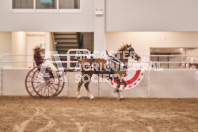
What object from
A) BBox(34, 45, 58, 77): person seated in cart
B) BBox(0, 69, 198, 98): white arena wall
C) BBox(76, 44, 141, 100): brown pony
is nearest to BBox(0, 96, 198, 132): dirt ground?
BBox(34, 45, 58, 77): person seated in cart

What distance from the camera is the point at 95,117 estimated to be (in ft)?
24.3

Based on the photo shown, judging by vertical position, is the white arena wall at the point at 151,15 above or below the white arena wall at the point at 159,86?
above

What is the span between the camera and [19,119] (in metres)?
7.14

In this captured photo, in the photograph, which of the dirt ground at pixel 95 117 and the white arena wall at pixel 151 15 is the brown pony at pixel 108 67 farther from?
the white arena wall at pixel 151 15

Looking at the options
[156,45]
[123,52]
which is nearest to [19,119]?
[123,52]

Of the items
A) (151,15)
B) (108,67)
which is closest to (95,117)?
(108,67)

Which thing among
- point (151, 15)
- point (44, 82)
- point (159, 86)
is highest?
point (151, 15)

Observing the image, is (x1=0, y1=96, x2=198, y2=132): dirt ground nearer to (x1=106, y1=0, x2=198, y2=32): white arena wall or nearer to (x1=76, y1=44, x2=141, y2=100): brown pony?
(x1=76, y1=44, x2=141, y2=100): brown pony

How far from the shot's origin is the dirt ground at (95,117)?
621 cm

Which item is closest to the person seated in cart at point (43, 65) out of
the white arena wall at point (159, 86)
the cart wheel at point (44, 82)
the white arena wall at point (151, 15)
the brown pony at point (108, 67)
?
the cart wheel at point (44, 82)

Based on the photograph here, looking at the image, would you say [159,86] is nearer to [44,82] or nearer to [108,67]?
[108,67]

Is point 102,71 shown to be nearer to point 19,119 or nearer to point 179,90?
point 179,90

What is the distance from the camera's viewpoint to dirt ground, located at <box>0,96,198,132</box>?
6.21 metres

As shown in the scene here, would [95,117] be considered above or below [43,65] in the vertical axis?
below
